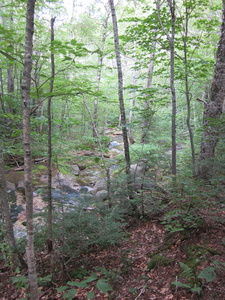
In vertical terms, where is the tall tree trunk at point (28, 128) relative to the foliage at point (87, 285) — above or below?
above

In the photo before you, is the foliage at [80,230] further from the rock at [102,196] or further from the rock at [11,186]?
the rock at [11,186]

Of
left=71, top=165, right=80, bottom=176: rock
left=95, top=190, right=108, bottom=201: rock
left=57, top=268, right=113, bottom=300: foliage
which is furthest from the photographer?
left=71, top=165, right=80, bottom=176: rock

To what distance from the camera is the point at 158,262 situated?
10.2 ft

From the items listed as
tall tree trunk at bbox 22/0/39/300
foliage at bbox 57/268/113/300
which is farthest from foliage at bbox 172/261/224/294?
tall tree trunk at bbox 22/0/39/300

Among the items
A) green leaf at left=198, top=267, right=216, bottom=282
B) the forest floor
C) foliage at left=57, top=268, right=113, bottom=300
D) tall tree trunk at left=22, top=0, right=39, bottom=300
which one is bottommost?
the forest floor

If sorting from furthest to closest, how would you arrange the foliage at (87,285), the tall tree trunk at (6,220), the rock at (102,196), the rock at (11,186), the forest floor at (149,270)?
1. the rock at (11,186)
2. the rock at (102,196)
3. the tall tree trunk at (6,220)
4. the forest floor at (149,270)
5. the foliage at (87,285)

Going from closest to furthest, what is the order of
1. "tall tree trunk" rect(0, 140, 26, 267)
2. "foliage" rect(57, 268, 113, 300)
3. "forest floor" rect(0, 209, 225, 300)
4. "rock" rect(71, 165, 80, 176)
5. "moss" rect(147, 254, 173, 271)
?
"foliage" rect(57, 268, 113, 300)
"forest floor" rect(0, 209, 225, 300)
"moss" rect(147, 254, 173, 271)
"tall tree trunk" rect(0, 140, 26, 267)
"rock" rect(71, 165, 80, 176)

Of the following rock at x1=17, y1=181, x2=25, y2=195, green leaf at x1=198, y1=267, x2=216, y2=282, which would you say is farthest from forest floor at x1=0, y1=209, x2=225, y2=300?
rock at x1=17, y1=181, x2=25, y2=195

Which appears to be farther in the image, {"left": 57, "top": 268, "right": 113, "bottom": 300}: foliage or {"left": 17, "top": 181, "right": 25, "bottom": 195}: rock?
{"left": 17, "top": 181, "right": 25, "bottom": 195}: rock

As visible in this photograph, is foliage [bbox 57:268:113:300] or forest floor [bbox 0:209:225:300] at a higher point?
foliage [bbox 57:268:113:300]

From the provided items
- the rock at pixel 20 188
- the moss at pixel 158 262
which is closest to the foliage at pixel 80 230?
the moss at pixel 158 262

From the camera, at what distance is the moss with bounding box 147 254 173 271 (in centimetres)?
302

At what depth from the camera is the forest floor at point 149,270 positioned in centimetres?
227

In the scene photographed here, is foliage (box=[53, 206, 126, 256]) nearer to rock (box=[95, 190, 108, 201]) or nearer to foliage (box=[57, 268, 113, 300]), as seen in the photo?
rock (box=[95, 190, 108, 201])
